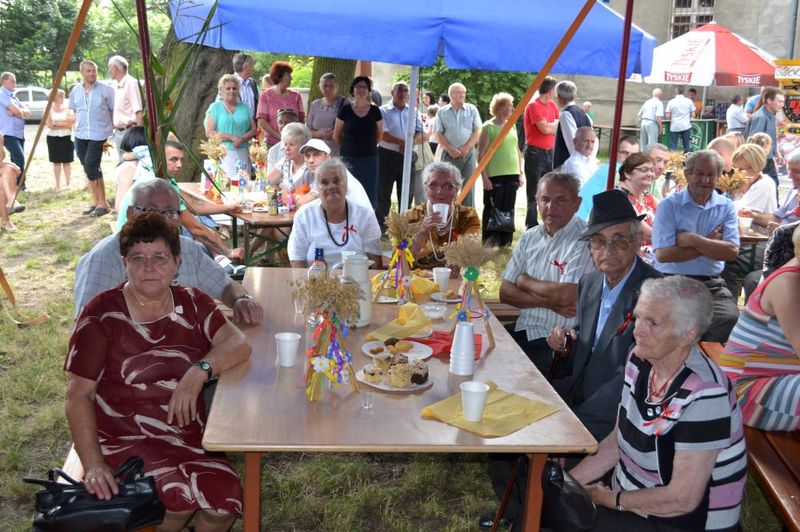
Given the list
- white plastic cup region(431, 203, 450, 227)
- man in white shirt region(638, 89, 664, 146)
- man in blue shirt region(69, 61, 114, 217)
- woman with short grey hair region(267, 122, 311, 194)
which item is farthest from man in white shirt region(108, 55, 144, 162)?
man in white shirt region(638, 89, 664, 146)

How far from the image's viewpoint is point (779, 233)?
3.80 m

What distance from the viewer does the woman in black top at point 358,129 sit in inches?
317

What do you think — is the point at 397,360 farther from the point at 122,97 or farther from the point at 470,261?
the point at 122,97

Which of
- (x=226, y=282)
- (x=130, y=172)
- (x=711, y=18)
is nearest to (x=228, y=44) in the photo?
(x=130, y=172)

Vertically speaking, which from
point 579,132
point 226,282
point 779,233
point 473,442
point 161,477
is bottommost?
point 161,477

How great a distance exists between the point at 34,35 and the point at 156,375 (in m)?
29.3

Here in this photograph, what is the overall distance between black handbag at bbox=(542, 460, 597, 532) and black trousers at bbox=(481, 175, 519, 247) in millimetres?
5857

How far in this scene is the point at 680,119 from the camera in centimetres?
1590

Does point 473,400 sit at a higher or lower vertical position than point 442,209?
lower

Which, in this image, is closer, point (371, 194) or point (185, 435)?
point (185, 435)

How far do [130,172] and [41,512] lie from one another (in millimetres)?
4177

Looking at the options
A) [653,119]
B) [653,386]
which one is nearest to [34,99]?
[653,119]

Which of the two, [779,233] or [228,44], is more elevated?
[228,44]

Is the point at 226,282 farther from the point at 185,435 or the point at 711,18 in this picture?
the point at 711,18
